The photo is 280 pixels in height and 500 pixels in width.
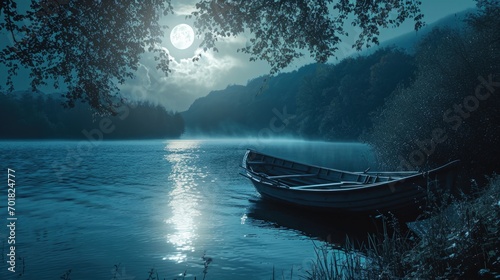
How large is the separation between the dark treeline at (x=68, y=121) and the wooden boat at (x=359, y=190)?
83.1m

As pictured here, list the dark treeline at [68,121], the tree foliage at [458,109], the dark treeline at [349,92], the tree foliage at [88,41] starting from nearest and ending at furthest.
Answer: the tree foliage at [88,41] < the tree foliage at [458,109] < the dark treeline at [349,92] < the dark treeline at [68,121]

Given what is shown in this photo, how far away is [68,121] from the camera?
133 metres

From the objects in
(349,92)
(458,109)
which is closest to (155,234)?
(458,109)

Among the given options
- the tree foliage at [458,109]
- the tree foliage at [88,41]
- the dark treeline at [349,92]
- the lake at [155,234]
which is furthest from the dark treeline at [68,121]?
the tree foliage at [88,41]

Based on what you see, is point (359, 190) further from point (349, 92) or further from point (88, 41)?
point (349, 92)

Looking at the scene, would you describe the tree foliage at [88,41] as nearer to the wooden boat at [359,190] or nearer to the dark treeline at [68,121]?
the wooden boat at [359,190]

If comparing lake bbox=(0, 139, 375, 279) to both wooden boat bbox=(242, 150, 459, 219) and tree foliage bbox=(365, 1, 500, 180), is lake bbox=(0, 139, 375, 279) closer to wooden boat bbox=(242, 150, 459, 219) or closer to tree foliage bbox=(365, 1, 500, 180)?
wooden boat bbox=(242, 150, 459, 219)

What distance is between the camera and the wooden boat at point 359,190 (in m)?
13.5

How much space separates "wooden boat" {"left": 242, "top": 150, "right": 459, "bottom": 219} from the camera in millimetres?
13531

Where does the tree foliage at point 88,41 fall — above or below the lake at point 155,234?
above

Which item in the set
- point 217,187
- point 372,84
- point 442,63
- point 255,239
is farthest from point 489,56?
point 372,84

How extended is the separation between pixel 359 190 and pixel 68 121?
442 ft

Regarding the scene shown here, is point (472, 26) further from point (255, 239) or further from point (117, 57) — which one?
point (117, 57)

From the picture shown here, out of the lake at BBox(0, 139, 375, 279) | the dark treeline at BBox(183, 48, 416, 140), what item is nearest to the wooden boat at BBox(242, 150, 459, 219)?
the lake at BBox(0, 139, 375, 279)
